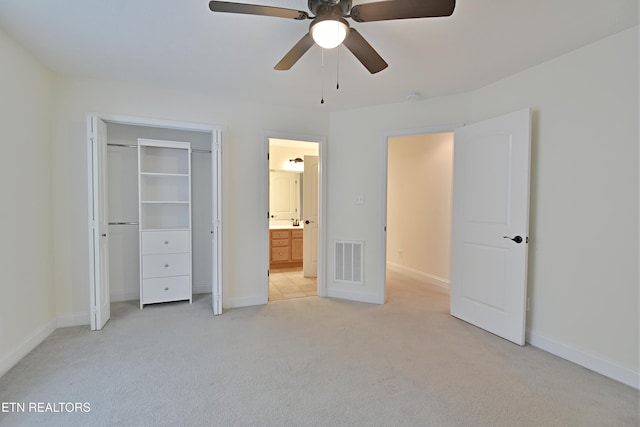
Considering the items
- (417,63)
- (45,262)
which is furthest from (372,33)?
(45,262)

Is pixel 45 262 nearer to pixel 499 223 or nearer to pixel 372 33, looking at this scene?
pixel 372 33

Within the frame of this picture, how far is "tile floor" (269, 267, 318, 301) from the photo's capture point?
4.06 m

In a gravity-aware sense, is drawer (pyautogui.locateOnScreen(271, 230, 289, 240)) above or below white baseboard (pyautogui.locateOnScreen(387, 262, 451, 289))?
above

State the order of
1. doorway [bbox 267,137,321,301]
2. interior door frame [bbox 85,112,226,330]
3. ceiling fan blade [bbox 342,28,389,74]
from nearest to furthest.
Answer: ceiling fan blade [bbox 342,28,389,74] → interior door frame [bbox 85,112,226,330] → doorway [bbox 267,137,321,301]

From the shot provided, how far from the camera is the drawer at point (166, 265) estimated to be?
3.45 m

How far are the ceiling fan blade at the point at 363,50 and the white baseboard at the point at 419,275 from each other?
134 inches

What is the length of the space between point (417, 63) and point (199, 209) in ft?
9.84

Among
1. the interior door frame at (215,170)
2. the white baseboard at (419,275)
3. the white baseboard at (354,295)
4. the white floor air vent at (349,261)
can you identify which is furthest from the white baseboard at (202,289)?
the white baseboard at (419,275)

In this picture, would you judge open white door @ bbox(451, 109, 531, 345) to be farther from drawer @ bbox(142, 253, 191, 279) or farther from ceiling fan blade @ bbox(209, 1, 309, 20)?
drawer @ bbox(142, 253, 191, 279)

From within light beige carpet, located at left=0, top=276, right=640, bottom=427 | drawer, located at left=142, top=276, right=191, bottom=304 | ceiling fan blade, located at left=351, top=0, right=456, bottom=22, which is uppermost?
ceiling fan blade, located at left=351, top=0, right=456, bottom=22

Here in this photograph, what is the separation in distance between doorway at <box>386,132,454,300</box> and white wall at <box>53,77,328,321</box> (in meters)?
1.80

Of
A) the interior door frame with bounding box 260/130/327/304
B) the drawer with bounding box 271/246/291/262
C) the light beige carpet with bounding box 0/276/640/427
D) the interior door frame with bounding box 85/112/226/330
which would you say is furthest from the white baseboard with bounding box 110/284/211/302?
the drawer with bounding box 271/246/291/262

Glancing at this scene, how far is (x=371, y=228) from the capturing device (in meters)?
3.76

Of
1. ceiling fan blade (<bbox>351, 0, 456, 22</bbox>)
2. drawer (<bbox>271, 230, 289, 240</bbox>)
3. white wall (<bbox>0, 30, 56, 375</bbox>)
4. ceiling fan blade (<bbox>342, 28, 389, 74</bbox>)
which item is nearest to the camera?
ceiling fan blade (<bbox>351, 0, 456, 22</bbox>)
